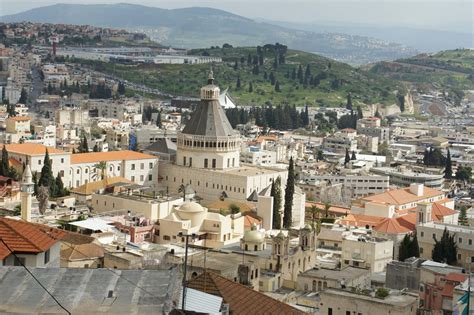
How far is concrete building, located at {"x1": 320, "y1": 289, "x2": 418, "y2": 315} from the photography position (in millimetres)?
21516

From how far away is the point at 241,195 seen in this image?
1783 inches

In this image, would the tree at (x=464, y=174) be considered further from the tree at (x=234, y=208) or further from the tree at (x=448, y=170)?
the tree at (x=234, y=208)

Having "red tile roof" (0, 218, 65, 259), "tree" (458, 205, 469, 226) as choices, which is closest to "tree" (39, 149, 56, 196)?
"tree" (458, 205, 469, 226)

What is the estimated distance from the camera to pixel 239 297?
15.5m

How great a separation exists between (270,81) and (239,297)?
109 meters

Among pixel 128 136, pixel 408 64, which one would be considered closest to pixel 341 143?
pixel 128 136

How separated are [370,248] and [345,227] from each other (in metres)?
6.63

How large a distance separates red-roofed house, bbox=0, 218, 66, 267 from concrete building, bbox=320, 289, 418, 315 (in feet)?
30.0

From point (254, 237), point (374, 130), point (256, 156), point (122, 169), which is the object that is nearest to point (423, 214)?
point (254, 237)

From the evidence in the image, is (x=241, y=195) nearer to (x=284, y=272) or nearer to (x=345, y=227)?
(x=345, y=227)

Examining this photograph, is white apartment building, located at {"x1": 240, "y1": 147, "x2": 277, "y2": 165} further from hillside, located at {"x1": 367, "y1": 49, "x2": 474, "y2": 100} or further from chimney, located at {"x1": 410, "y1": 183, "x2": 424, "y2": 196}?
hillside, located at {"x1": 367, "y1": 49, "x2": 474, "y2": 100}

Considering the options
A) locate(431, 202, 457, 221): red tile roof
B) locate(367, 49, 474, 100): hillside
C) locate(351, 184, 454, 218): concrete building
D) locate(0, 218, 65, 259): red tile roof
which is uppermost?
locate(367, 49, 474, 100): hillside

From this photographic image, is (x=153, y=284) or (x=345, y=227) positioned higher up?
(x=153, y=284)

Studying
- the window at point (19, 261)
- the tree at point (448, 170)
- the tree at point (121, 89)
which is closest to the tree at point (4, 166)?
the window at point (19, 261)
